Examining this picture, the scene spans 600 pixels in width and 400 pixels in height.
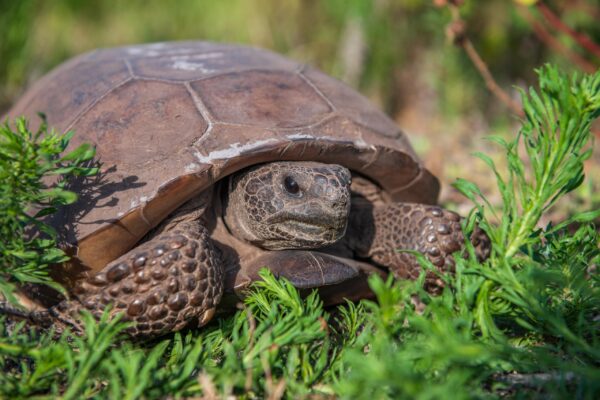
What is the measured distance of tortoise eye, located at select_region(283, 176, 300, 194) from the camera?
251 centimetres

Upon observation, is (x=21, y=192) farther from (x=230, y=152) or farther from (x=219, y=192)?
(x=219, y=192)

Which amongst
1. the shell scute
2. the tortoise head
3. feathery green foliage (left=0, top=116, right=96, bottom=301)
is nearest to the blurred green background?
the shell scute

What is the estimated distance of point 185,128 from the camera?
251cm

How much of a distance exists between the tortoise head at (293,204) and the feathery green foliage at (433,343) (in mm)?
376

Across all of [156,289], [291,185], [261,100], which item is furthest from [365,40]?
[156,289]

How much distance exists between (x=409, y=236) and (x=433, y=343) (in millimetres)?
1301

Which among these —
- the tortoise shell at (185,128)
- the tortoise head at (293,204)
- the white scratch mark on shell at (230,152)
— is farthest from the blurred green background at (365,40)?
the white scratch mark on shell at (230,152)

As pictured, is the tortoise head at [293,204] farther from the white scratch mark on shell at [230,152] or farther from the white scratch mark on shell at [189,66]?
the white scratch mark on shell at [189,66]

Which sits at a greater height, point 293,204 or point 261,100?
point 261,100

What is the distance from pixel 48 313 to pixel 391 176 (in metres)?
1.63

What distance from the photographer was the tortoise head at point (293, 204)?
2459 mm

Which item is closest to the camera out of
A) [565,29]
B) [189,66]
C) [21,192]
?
[21,192]

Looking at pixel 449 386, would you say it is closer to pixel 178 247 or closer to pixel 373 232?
pixel 178 247

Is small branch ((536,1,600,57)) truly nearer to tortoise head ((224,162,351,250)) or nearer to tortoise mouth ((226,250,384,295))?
tortoise head ((224,162,351,250))
